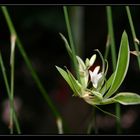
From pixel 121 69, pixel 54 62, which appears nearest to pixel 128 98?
pixel 121 69

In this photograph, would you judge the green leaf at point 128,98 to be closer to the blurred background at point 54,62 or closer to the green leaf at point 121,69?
the green leaf at point 121,69

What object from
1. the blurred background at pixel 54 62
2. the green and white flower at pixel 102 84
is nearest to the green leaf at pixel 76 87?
the green and white flower at pixel 102 84

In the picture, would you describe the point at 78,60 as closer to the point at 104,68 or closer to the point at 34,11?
the point at 104,68

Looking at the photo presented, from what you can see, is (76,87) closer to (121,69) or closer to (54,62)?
(121,69)

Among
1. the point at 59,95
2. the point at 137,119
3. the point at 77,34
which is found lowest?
the point at 137,119

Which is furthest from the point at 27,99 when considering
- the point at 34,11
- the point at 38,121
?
the point at 34,11
